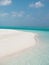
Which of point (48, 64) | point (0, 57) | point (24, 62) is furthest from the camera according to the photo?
point (0, 57)

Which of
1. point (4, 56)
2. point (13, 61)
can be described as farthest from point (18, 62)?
point (4, 56)

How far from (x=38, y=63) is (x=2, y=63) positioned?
0.58 m

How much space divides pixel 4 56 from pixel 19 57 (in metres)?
0.28

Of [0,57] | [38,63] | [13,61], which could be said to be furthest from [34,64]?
[0,57]

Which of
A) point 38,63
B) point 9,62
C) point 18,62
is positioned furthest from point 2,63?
point 38,63

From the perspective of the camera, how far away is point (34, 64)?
2.05 m

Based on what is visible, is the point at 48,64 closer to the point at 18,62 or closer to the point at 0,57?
the point at 18,62

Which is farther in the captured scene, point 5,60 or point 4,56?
point 4,56

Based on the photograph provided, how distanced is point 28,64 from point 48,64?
313 mm

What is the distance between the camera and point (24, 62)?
2143 millimetres

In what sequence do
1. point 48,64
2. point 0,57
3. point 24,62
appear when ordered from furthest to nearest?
point 0,57 → point 24,62 → point 48,64

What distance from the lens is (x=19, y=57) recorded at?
241cm

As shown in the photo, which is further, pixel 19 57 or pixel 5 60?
pixel 19 57

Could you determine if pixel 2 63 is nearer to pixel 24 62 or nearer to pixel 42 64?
pixel 24 62
